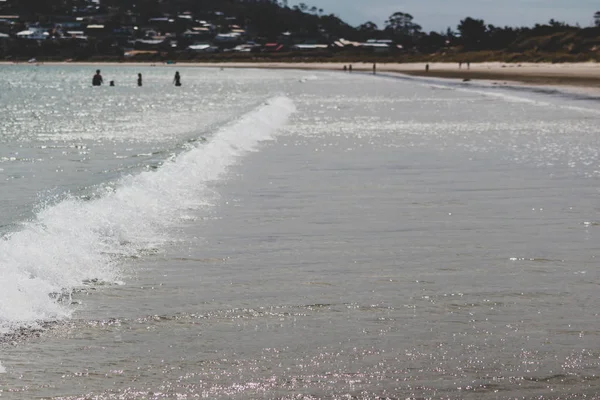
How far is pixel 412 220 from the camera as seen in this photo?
12.9 m

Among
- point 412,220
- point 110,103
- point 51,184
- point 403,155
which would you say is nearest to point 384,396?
point 412,220

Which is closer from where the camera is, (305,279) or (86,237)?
(305,279)

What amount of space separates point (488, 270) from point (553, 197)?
5802 mm

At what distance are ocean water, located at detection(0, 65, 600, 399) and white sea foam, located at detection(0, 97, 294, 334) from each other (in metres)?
0.04

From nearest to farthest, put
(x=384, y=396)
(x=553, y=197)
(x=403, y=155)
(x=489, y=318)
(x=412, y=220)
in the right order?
(x=384, y=396) < (x=489, y=318) < (x=412, y=220) < (x=553, y=197) < (x=403, y=155)

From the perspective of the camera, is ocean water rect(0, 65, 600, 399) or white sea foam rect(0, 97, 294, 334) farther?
white sea foam rect(0, 97, 294, 334)

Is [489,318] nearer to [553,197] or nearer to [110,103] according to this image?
[553,197]

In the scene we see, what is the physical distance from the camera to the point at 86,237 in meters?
11.3

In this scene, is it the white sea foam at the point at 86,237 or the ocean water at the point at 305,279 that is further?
the white sea foam at the point at 86,237

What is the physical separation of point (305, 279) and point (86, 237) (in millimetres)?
3182

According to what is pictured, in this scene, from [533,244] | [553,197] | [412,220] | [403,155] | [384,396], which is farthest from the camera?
[403,155]

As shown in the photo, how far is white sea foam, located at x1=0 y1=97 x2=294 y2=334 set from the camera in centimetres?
816

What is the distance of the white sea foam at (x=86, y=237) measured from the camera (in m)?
8.16

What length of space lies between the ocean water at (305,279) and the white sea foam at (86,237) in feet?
0.12
